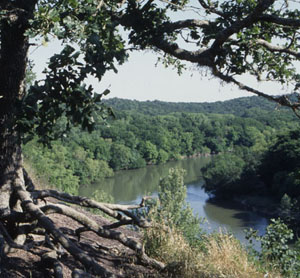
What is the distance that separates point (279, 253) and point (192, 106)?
154112 mm

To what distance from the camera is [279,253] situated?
574 cm

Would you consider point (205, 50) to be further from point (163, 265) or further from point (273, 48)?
point (163, 265)

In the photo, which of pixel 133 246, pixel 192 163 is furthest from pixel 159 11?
pixel 192 163

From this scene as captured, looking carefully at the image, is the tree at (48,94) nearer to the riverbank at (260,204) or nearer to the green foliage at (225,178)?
the riverbank at (260,204)

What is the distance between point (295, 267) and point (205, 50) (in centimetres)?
303

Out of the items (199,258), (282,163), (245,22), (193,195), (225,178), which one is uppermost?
(245,22)

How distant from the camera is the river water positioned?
38.8m

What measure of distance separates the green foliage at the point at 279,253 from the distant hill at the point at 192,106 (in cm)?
11473

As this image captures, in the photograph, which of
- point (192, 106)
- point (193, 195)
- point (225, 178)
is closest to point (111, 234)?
point (225, 178)

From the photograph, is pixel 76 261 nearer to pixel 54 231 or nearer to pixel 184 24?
pixel 54 231

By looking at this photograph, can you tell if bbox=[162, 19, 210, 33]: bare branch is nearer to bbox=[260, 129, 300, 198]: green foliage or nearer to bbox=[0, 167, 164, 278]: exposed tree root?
bbox=[0, 167, 164, 278]: exposed tree root

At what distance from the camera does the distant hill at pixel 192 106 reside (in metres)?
130

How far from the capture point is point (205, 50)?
456 cm

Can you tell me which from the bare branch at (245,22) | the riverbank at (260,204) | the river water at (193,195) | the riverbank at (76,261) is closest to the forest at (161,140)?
the river water at (193,195)
